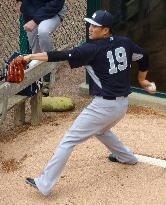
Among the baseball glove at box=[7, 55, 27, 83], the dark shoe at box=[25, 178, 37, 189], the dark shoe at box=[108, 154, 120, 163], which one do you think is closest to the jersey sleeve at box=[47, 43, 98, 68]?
the baseball glove at box=[7, 55, 27, 83]

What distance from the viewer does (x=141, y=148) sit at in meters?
6.04

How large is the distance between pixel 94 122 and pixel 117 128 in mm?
1686

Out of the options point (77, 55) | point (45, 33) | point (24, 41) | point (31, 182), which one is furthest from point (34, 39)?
point (31, 182)

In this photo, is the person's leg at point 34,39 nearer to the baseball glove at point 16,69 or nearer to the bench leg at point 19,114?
the bench leg at point 19,114

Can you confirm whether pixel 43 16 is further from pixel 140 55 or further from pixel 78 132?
pixel 78 132

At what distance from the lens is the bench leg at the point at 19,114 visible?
6.72 metres

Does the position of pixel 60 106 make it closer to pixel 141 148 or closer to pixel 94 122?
pixel 141 148

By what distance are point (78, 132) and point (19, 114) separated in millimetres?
2024

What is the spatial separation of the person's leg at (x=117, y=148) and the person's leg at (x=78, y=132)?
0.39m

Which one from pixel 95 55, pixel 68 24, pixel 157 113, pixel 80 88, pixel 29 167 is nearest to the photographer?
pixel 95 55

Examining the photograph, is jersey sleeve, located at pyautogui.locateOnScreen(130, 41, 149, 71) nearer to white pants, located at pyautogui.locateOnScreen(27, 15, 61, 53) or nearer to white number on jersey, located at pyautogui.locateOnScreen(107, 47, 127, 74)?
white number on jersey, located at pyautogui.locateOnScreen(107, 47, 127, 74)

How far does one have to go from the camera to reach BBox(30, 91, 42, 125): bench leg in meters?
6.79

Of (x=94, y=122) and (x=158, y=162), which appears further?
(x=158, y=162)

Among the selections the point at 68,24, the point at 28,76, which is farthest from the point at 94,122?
the point at 68,24
